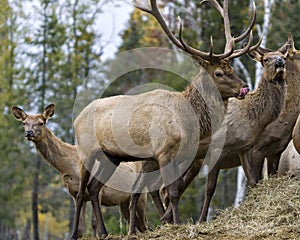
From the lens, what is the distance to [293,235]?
8.91 m

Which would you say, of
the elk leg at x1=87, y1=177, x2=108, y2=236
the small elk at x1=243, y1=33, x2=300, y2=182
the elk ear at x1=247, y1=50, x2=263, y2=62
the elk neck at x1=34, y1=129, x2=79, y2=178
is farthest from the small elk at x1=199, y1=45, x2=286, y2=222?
the elk neck at x1=34, y1=129, x2=79, y2=178

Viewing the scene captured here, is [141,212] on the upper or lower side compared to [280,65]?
lower

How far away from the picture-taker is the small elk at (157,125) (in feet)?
37.6

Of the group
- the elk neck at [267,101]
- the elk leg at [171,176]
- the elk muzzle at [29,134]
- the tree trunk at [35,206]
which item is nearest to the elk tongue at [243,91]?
the elk neck at [267,101]

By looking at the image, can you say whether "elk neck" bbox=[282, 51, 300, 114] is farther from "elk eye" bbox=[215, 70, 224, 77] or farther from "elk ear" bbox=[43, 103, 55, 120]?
"elk ear" bbox=[43, 103, 55, 120]

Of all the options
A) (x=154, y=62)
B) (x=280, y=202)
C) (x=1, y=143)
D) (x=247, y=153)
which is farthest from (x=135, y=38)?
(x=280, y=202)

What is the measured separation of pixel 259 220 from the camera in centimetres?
1007

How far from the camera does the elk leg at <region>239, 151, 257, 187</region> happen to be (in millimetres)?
12719

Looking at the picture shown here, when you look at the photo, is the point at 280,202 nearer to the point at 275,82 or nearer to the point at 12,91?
the point at 275,82

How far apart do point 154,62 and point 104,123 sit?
24.9 meters

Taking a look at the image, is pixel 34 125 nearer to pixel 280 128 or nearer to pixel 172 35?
pixel 172 35

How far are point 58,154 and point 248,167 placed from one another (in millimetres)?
3559

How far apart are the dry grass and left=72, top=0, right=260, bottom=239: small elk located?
99 centimetres

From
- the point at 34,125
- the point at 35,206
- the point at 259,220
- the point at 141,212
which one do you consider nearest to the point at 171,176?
the point at 259,220
